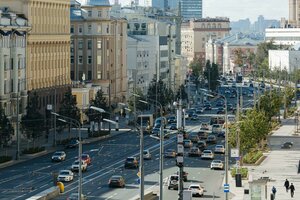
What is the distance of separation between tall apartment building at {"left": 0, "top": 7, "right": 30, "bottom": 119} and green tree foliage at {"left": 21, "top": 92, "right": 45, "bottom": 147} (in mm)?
1782

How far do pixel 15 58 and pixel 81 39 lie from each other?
42.0m

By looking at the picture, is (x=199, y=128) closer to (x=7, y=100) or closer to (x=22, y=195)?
(x=7, y=100)

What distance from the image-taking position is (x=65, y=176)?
255 ft

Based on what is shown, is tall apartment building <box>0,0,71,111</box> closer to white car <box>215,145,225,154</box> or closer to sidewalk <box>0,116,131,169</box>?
sidewalk <box>0,116,131,169</box>

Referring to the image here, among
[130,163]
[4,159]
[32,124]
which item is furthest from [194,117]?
[130,163]

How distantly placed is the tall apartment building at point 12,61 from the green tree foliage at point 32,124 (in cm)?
178

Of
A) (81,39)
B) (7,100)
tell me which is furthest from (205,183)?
(81,39)

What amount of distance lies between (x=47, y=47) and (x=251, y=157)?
Answer: 42466 mm

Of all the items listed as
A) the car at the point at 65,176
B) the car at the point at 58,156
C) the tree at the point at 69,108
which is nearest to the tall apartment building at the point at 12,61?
the tree at the point at 69,108

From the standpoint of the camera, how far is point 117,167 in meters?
88.2

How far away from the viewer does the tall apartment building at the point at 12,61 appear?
355 ft

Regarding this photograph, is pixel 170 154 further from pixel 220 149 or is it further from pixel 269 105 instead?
pixel 269 105

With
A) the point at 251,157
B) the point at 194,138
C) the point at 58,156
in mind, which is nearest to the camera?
the point at 58,156

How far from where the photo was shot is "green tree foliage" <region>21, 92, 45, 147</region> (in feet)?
339
